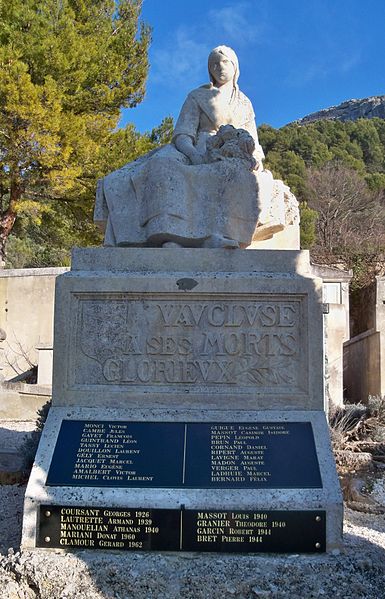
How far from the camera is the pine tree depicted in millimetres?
12711

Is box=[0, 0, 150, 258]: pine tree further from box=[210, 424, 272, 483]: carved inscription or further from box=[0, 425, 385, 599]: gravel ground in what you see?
box=[0, 425, 385, 599]: gravel ground

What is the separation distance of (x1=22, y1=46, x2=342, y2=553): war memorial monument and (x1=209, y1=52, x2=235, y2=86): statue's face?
29.4 inches

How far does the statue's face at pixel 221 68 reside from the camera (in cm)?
499

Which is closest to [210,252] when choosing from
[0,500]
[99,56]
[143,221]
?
[143,221]

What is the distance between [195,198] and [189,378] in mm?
1286

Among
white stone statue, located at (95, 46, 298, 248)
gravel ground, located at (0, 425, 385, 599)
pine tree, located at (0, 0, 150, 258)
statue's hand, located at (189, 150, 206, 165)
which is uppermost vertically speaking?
pine tree, located at (0, 0, 150, 258)

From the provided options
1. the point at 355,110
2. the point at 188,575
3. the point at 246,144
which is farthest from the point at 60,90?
the point at 355,110

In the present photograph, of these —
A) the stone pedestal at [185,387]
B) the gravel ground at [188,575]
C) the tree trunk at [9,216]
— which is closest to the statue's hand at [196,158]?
the stone pedestal at [185,387]

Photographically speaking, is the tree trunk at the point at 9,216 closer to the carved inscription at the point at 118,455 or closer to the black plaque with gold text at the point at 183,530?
the carved inscription at the point at 118,455

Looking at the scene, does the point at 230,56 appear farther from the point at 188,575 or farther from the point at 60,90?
the point at 60,90

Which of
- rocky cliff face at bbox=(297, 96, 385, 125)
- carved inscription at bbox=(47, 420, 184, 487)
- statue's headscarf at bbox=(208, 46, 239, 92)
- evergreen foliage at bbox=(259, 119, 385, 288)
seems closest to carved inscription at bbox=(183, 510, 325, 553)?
carved inscription at bbox=(47, 420, 184, 487)

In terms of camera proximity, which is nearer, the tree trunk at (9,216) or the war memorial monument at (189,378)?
the war memorial monument at (189,378)

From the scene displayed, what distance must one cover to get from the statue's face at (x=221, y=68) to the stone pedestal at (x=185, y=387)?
6.27ft

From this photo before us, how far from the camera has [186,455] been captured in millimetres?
3330
